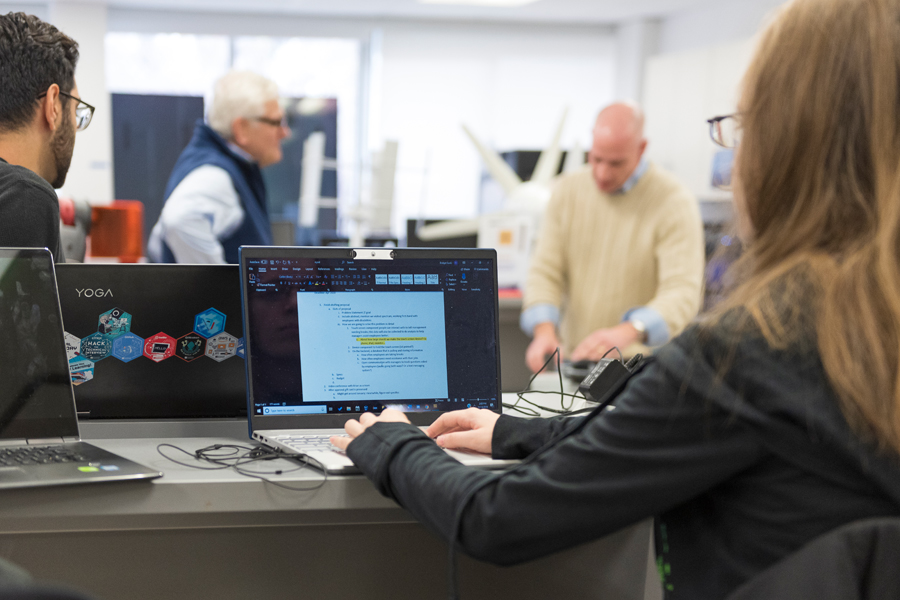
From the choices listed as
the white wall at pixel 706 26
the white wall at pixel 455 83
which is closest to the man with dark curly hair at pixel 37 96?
the white wall at pixel 706 26

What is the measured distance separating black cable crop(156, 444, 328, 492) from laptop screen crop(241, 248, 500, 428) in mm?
58

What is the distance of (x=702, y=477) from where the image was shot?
675 mm

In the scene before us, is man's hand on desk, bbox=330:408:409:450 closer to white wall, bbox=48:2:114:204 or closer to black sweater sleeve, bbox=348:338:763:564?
black sweater sleeve, bbox=348:338:763:564

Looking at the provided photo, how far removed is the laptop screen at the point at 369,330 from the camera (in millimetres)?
1113

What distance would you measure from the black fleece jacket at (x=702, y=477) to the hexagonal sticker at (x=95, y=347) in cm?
64

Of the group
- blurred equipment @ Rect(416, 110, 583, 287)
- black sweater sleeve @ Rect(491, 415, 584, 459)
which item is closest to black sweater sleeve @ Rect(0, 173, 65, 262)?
black sweater sleeve @ Rect(491, 415, 584, 459)

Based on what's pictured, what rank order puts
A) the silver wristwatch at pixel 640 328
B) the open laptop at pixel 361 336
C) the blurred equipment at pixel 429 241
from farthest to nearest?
the blurred equipment at pixel 429 241
the silver wristwatch at pixel 640 328
the open laptop at pixel 361 336

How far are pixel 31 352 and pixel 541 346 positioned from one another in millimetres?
1717

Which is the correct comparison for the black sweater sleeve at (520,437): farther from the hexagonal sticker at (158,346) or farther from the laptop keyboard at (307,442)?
the hexagonal sticker at (158,346)

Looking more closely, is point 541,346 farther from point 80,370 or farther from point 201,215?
point 80,370

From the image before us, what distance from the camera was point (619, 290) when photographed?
2.71 metres

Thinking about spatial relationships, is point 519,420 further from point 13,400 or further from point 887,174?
point 13,400

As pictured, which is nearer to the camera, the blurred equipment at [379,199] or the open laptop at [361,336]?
the open laptop at [361,336]

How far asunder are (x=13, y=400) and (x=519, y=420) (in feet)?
2.13
